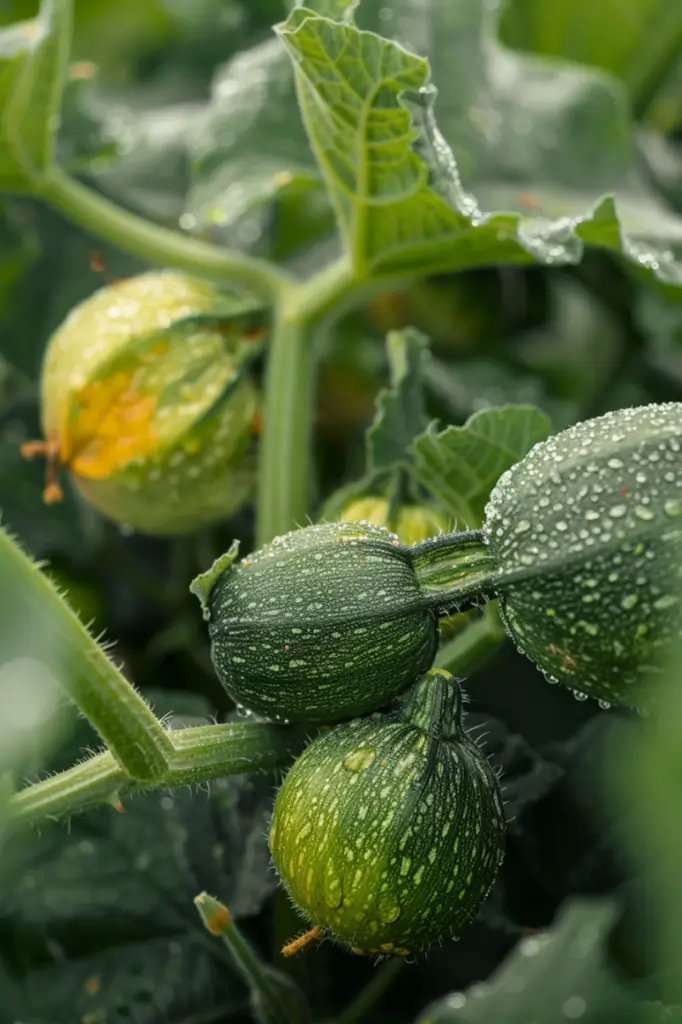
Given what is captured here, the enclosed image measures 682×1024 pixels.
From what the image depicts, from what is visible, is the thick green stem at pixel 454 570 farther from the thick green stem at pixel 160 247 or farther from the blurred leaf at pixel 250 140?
the blurred leaf at pixel 250 140

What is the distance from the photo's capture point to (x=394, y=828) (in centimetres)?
83

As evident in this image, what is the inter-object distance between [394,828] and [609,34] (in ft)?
5.08

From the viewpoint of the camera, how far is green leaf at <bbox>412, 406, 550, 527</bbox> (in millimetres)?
1002

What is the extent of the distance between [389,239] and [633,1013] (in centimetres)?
78

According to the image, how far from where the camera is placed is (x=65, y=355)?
4.12 feet

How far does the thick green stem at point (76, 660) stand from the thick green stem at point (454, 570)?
0.24 m

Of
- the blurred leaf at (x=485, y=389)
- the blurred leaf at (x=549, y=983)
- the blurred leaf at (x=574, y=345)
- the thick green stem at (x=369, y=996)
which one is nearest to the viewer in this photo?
the blurred leaf at (x=549, y=983)

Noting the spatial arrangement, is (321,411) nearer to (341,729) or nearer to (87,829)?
(87,829)

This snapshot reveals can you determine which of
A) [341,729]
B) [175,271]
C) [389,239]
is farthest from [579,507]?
[175,271]

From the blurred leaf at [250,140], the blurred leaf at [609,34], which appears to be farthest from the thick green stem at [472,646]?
the blurred leaf at [609,34]

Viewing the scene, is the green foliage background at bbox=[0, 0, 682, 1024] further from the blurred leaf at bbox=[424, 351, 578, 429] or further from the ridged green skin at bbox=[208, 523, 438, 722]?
the ridged green skin at bbox=[208, 523, 438, 722]

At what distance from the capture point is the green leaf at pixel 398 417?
1131 mm

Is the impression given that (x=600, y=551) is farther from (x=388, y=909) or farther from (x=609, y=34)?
(x=609, y=34)

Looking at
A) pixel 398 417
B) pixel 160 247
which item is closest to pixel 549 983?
pixel 398 417
